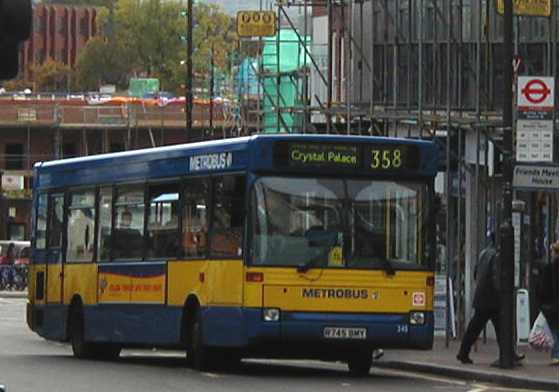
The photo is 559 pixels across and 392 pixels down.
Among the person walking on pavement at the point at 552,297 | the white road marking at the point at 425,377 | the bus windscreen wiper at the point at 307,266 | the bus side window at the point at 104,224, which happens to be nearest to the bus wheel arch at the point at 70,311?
the bus side window at the point at 104,224

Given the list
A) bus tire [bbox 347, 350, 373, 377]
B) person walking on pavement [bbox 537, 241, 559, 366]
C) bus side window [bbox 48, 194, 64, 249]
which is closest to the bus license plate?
bus tire [bbox 347, 350, 373, 377]

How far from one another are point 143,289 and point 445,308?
19.7 ft

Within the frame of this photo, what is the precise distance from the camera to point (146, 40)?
130 m

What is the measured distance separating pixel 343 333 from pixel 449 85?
9.33m

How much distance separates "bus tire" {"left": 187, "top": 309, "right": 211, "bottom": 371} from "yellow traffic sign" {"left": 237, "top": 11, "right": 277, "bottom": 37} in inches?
723

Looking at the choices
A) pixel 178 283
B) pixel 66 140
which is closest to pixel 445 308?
pixel 178 283

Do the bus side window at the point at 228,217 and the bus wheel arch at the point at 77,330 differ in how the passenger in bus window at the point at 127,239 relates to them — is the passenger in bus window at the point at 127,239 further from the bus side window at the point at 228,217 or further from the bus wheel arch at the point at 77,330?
the bus side window at the point at 228,217

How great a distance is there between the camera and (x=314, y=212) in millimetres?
20438

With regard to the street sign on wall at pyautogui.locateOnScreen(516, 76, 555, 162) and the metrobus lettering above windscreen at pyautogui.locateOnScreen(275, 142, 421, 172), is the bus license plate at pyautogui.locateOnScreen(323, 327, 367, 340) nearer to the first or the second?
the metrobus lettering above windscreen at pyautogui.locateOnScreen(275, 142, 421, 172)

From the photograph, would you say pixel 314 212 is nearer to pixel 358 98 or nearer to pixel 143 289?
pixel 143 289

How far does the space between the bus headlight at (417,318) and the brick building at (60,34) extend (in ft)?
465

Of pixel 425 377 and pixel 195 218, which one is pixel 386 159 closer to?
pixel 195 218

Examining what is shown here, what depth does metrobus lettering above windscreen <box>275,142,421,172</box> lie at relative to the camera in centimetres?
2055

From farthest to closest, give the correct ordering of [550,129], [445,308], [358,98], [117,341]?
[358,98] → [445,308] → [117,341] → [550,129]
